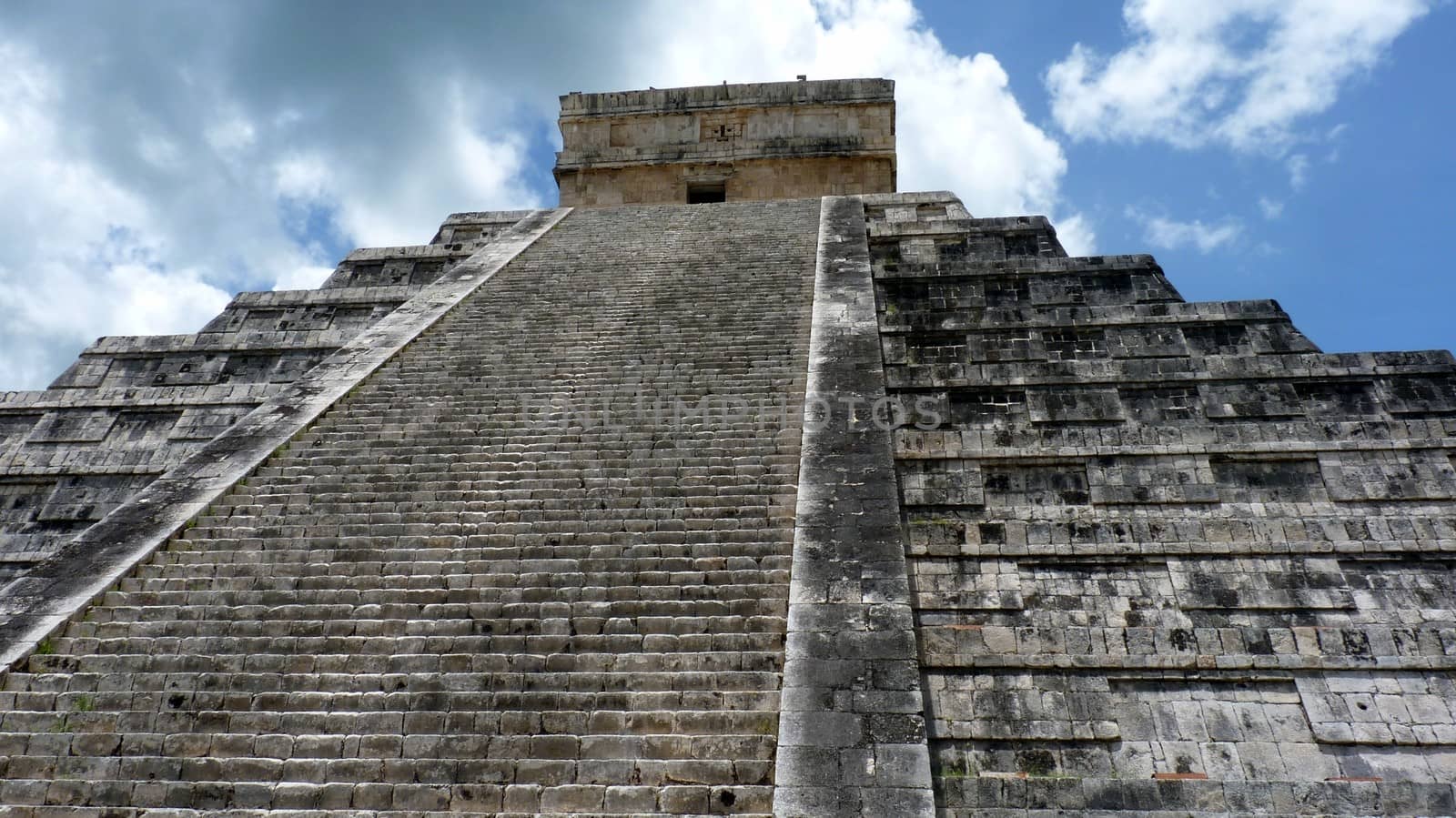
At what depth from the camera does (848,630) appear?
5398 millimetres

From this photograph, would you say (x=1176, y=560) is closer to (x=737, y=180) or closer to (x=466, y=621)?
(x=466, y=621)

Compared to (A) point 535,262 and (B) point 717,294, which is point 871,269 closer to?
(B) point 717,294

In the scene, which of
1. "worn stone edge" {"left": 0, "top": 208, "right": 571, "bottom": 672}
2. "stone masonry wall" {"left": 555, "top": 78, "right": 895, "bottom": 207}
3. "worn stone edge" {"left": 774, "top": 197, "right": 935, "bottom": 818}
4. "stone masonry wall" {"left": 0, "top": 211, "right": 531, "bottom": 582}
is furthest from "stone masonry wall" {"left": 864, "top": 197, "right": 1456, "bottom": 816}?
"stone masonry wall" {"left": 555, "top": 78, "right": 895, "bottom": 207}

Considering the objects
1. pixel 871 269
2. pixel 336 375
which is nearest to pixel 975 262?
pixel 871 269

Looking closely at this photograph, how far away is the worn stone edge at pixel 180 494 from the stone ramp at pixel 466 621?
15 cm

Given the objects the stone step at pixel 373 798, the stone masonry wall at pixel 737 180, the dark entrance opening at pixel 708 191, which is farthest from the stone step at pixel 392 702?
the dark entrance opening at pixel 708 191

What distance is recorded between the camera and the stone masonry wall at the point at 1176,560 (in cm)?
547

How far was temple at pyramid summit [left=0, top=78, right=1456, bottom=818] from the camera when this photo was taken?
16.4 ft

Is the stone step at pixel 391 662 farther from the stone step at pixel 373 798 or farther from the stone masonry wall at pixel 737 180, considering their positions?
the stone masonry wall at pixel 737 180

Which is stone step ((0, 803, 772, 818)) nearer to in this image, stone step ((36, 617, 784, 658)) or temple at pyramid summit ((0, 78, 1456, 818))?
temple at pyramid summit ((0, 78, 1456, 818))

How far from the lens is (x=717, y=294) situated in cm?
1045

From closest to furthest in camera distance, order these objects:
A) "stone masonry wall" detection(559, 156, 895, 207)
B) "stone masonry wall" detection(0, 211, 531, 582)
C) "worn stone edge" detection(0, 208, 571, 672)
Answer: "worn stone edge" detection(0, 208, 571, 672) < "stone masonry wall" detection(0, 211, 531, 582) < "stone masonry wall" detection(559, 156, 895, 207)

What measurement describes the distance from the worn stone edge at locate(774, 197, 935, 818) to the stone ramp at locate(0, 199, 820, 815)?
16cm

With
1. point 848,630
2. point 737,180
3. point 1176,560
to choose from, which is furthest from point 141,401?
point 737,180
